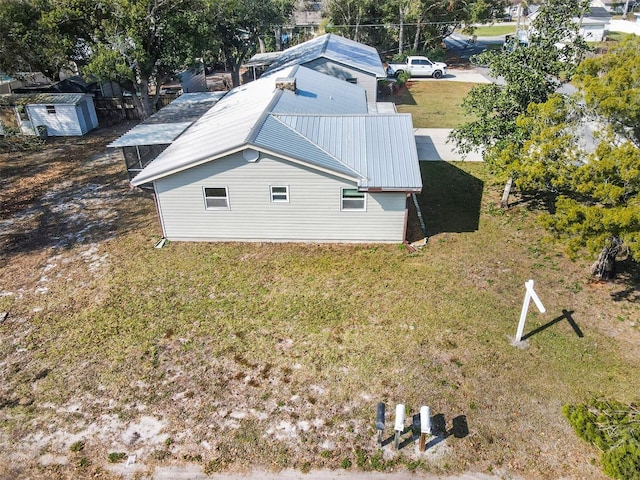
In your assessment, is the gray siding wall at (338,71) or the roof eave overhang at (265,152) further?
the gray siding wall at (338,71)

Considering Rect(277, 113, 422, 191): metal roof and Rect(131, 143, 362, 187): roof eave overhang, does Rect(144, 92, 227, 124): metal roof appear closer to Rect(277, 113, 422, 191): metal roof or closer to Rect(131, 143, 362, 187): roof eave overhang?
Rect(131, 143, 362, 187): roof eave overhang

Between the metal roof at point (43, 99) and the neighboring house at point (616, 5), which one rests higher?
the neighboring house at point (616, 5)

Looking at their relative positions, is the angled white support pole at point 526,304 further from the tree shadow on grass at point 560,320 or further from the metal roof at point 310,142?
the metal roof at point 310,142

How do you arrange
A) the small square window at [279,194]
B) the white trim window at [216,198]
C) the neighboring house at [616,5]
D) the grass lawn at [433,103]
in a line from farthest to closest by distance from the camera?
the neighboring house at [616,5]
the grass lawn at [433,103]
the white trim window at [216,198]
the small square window at [279,194]

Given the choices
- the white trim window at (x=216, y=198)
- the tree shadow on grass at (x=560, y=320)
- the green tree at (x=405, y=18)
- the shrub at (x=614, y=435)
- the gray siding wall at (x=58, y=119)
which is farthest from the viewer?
the green tree at (x=405, y=18)

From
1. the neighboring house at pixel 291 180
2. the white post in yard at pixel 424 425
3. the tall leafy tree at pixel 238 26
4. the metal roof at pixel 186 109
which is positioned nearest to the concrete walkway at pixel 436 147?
the neighboring house at pixel 291 180

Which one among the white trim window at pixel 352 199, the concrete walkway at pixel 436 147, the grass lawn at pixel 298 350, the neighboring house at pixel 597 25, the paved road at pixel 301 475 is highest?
the neighboring house at pixel 597 25

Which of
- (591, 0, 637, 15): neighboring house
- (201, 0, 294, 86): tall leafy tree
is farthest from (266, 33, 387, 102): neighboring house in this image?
(591, 0, 637, 15): neighboring house
